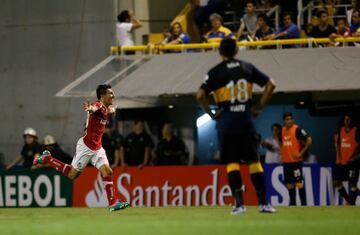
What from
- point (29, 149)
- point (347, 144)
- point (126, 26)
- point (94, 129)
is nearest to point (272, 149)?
point (347, 144)

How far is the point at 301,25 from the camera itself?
2562cm


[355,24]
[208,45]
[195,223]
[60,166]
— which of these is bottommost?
[195,223]

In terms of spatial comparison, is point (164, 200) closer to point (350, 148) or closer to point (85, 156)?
point (350, 148)

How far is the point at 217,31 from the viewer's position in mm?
24281

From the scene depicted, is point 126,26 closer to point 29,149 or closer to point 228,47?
point 29,149

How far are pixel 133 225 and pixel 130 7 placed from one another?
14299 mm

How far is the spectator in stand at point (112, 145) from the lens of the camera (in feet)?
81.2

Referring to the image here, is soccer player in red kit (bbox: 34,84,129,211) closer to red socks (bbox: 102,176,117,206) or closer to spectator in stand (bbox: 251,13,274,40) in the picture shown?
red socks (bbox: 102,176,117,206)

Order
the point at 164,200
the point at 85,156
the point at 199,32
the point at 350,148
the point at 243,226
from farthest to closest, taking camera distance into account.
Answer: the point at 199,32
the point at 164,200
the point at 350,148
the point at 85,156
the point at 243,226

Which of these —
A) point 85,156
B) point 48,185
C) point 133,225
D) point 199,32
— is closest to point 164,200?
point 48,185

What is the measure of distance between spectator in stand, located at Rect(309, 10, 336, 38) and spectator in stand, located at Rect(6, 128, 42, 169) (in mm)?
6512

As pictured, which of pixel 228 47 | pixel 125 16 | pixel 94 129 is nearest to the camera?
pixel 228 47

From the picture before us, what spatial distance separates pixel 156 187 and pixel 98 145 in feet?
22.1

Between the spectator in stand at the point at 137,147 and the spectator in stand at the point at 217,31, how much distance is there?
7.80 ft
